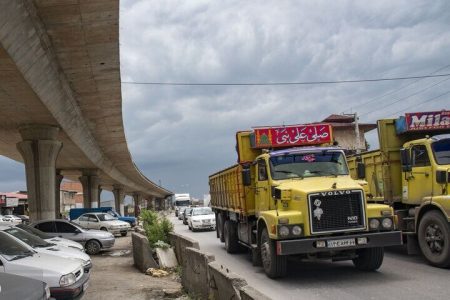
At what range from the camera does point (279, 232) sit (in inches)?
379

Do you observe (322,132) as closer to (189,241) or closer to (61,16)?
(189,241)

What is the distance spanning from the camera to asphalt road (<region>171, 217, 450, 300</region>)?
8492 mm

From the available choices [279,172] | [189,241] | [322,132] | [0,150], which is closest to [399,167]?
[322,132]

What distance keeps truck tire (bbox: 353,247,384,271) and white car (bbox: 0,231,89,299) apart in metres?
5.52

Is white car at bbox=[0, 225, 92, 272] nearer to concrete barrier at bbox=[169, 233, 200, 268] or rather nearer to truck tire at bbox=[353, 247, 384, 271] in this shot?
concrete barrier at bbox=[169, 233, 200, 268]

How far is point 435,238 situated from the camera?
1045cm

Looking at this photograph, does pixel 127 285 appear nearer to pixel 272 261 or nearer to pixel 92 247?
pixel 272 261

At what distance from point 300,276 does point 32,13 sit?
850 centimetres

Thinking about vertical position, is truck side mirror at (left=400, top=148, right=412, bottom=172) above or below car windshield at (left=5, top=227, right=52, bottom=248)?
above

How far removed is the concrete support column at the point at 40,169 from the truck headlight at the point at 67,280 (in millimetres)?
16029

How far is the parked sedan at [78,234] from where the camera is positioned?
64.6ft

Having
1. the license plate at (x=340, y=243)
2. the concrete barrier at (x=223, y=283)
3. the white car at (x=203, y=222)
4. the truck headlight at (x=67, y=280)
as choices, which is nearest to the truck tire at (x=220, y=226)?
the license plate at (x=340, y=243)

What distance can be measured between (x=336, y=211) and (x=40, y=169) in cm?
1878

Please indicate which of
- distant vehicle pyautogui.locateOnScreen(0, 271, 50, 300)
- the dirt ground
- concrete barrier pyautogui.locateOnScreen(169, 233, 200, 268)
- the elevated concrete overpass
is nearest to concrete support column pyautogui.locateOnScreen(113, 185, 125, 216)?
the elevated concrete overpass
